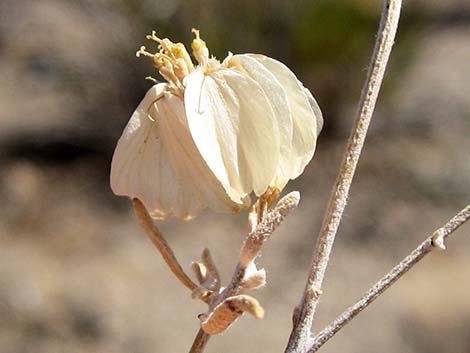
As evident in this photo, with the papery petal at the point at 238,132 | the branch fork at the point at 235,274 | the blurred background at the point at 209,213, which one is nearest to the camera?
the branch fork at the point at 235,274

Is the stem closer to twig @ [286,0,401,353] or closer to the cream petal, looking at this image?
twig @ [286,0,401,353]

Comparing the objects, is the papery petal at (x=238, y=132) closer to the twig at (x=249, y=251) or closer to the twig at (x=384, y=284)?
the twig at (x=249, y=251)

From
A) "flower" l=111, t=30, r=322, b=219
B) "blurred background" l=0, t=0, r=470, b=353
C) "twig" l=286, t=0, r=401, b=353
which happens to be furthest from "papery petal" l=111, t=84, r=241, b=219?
"blurred background" l=0, t=0, r=470, b=353

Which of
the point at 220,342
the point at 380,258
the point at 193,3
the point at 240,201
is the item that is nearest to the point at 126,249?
the point at 220,342

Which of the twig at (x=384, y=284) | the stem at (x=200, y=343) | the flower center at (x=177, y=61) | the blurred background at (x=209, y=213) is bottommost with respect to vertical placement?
the twig at (x=384, y=284)

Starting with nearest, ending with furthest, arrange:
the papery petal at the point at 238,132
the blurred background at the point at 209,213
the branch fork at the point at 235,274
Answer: the branch fork at the point at 235,274 < the papery petal at the point at 238,132 < the blurred background at the point at 209,213

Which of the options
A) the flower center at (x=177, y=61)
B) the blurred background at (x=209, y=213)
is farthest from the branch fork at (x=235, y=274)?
the blurred background at (x=209, y=213)

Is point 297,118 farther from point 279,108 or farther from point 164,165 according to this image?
point 164,165
